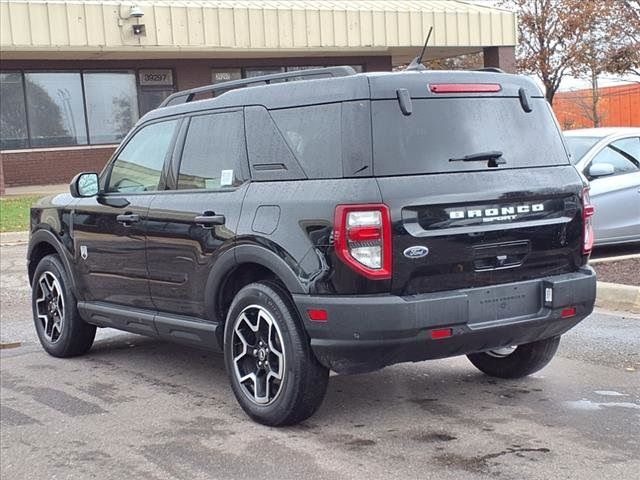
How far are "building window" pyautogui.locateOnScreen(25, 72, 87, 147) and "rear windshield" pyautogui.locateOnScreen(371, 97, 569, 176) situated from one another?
63.4 feet

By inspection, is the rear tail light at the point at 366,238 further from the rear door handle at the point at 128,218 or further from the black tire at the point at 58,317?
the black tire at the point at 58,317

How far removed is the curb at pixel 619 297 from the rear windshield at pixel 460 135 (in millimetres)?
3047

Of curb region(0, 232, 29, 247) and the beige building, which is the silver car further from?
the beige building

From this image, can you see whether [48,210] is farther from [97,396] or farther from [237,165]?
[237,165]

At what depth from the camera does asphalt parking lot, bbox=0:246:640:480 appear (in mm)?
4371

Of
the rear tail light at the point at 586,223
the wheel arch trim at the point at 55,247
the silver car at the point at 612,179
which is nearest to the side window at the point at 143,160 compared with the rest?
the wheel arch trim at the point at 55,247

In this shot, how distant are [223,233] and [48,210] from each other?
97.5 inches

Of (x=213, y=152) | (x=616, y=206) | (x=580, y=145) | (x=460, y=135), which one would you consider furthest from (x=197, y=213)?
(x=580, y=145)

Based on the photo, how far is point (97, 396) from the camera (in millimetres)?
5859

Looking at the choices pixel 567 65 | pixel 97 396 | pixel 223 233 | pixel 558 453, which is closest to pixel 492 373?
pixel 558 453

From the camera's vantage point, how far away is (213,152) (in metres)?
5.51

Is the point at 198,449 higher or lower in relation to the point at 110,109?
lower

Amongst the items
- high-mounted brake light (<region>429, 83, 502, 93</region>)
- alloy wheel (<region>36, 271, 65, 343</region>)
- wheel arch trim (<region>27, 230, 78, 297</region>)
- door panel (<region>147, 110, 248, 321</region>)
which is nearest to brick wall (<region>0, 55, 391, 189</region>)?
wheel arch trim (<region>27, 230, 78, 297</region>)

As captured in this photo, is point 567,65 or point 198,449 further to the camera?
point 567,65
